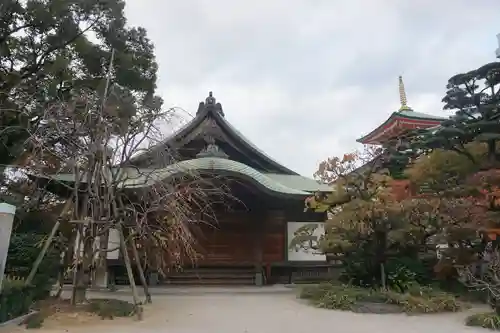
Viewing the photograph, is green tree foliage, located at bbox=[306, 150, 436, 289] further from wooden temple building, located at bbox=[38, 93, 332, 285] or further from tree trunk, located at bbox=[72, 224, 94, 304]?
tree trunk, located at bbox=[72, 224, 94, 304]

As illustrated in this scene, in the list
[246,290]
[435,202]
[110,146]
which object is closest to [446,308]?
[435,202]

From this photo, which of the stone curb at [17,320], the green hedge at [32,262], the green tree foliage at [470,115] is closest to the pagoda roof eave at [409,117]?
the green tree foliage at [470,115]

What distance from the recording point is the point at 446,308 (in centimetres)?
905

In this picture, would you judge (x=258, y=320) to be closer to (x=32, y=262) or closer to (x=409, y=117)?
(x=32, y=262)

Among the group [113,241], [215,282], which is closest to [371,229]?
[215,282]

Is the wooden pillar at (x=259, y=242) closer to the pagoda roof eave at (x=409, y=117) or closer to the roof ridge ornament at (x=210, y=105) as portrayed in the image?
the roof ridge ornament at (x=210, y=105)

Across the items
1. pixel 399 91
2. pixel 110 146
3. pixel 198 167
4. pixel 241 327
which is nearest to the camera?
pixel 241 327

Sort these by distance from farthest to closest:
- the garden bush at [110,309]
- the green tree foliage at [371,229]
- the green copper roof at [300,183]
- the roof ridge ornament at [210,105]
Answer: the roof ridge ornament at [210,105] → the green copper roof at [300,183] → the green tree foliage at [371,229] → the garden bush at [110,309]

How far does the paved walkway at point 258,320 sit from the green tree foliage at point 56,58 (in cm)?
582

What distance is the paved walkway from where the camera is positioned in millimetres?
6797

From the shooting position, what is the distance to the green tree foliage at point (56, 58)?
12.6m

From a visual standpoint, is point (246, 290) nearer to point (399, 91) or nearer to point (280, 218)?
point (280, 218)

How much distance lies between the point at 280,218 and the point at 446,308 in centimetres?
718

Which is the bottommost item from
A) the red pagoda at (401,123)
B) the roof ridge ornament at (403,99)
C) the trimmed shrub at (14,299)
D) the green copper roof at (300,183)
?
the trimmed shrub at (14,299)
